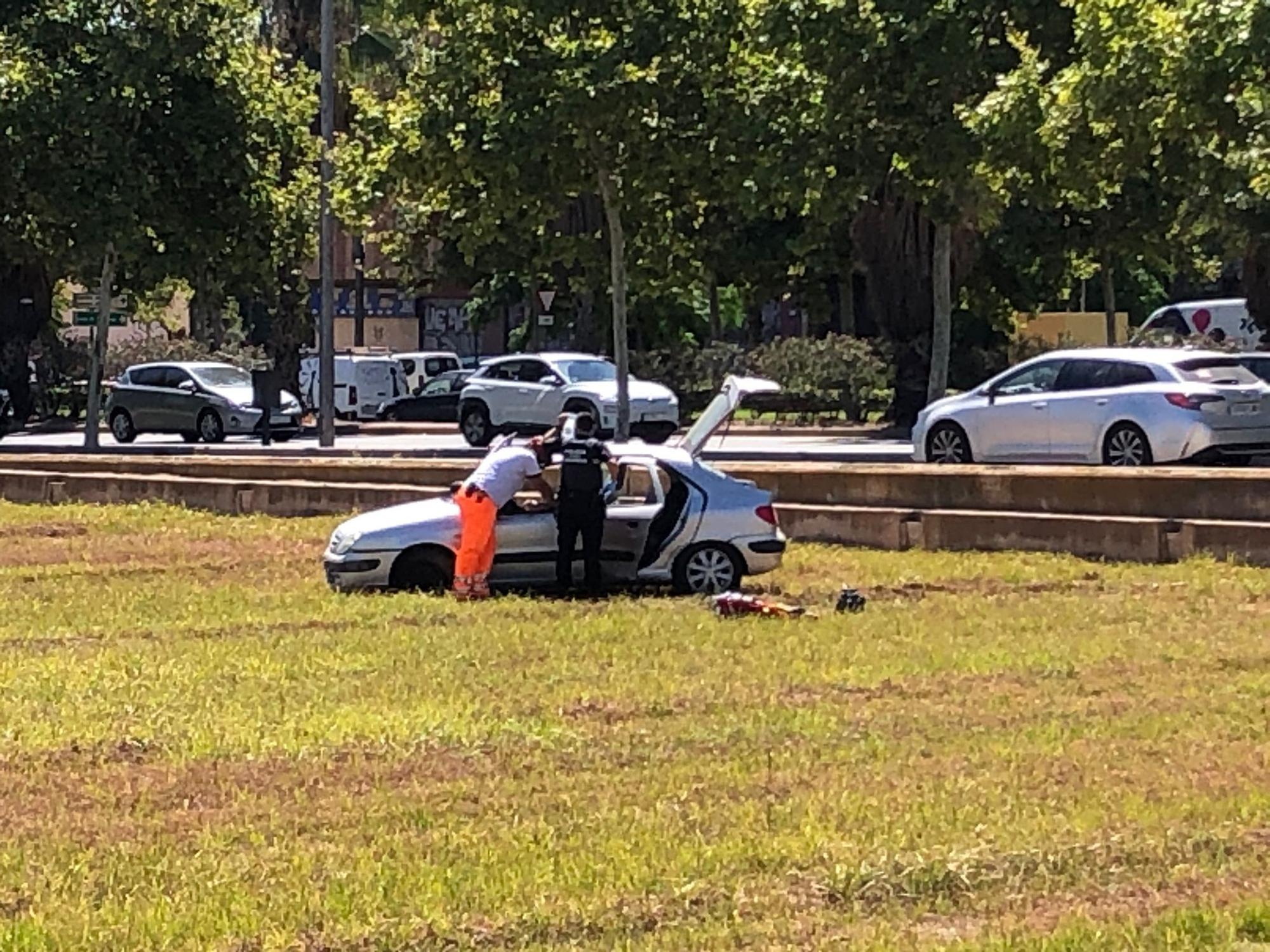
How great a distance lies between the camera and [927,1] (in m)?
33.7

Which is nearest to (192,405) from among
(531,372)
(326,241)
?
(326,241)

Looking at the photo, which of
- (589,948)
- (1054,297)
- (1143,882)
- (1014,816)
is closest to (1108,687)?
(1014,816)

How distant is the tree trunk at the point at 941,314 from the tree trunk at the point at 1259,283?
24.0 ft

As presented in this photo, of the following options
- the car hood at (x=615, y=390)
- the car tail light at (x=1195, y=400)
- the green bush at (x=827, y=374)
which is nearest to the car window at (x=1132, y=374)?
the car tail light at (x=1195, y=400)

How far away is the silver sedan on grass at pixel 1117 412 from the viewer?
80.4 ft

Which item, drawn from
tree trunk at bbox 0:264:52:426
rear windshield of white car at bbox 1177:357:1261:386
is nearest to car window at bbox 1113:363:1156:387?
rear windshield of white car at bbox 1177:357:1261:386

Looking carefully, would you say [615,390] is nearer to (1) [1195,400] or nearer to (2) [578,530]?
(1) [1195,400]

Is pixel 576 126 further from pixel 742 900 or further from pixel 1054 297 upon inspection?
pixel 742 900

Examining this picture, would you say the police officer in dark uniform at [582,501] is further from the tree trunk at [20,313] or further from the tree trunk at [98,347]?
the tree trunk at [20,313]

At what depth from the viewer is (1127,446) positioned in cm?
2495

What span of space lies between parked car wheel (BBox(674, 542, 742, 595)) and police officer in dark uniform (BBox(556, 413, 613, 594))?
0.64m

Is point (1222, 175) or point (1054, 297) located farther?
point (1054, 297)

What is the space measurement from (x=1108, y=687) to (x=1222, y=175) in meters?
23.0

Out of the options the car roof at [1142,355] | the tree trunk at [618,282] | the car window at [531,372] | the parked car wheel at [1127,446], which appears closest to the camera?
the parked car wheel at [1127,446]
